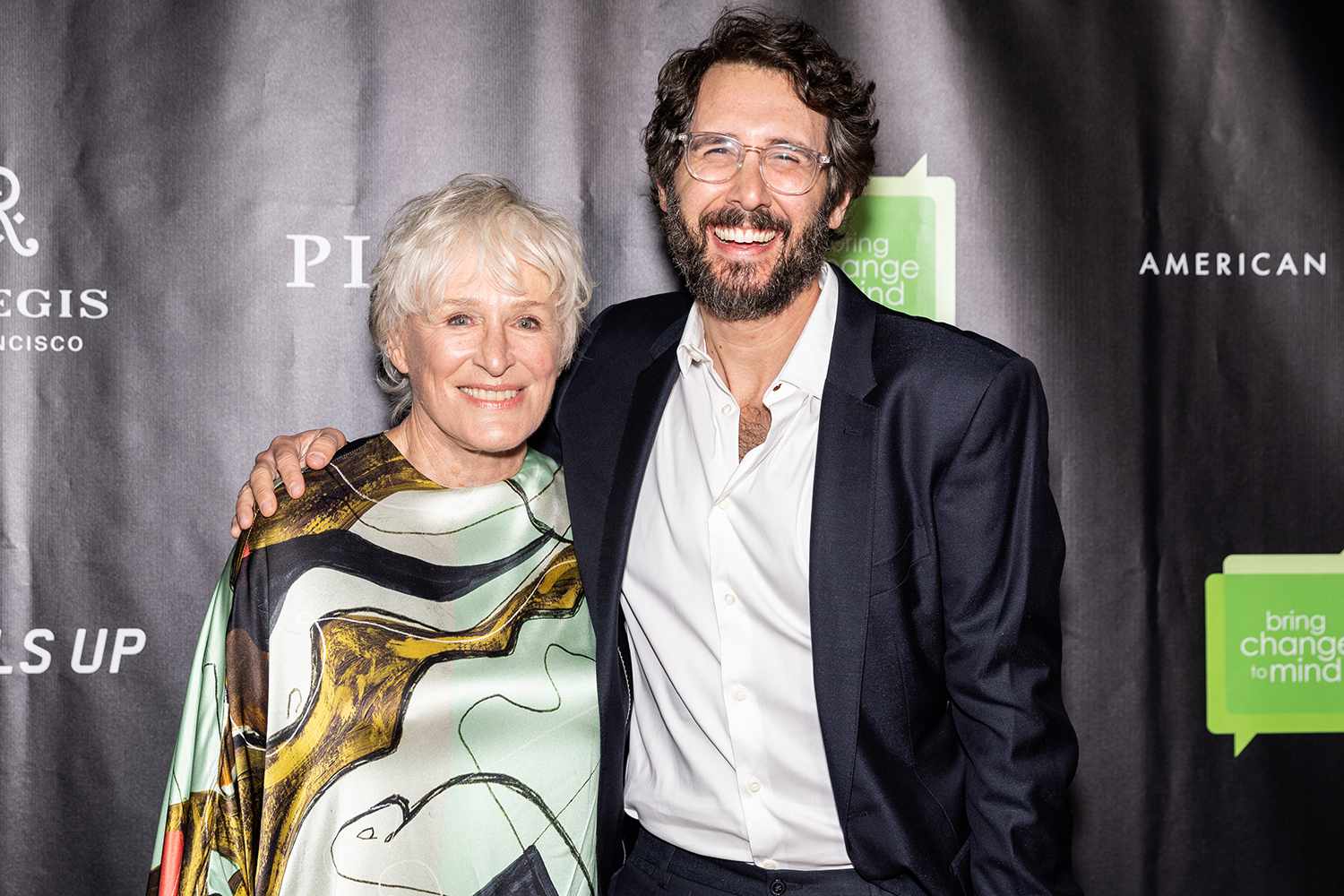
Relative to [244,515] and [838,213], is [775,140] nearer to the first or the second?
[838,213]

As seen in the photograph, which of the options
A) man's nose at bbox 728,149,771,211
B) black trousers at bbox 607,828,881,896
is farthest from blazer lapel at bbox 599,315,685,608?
black trousers at bbox 607,828,881,896

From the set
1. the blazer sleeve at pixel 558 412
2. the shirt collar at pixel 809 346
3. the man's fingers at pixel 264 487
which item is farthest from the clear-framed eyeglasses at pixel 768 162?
the man's fingers at pixel 264 487

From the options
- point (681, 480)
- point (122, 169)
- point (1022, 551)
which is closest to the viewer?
point (1022, 551)

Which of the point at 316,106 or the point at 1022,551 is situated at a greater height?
the point at 316,106

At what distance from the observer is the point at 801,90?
1.74 m

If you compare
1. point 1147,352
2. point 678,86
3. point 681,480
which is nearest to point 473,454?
point 681,480

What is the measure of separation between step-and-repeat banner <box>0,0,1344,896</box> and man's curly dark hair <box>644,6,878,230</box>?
53 cm

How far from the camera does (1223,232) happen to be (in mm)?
2455

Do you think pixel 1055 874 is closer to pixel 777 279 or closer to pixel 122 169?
pixel 777 279

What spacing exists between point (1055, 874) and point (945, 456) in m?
0.57

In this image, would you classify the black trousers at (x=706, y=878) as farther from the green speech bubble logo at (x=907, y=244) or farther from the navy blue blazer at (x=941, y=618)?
the green speech bubble logo at (x=907, y=244)

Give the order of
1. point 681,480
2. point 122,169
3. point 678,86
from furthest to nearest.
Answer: point 122,169, point 678,86, point 681,480

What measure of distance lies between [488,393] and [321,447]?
0.28 m

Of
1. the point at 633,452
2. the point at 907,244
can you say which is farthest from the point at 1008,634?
the point at 907,244
